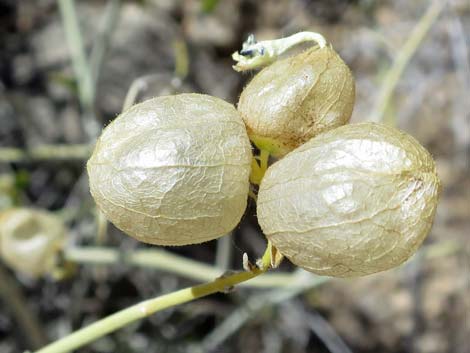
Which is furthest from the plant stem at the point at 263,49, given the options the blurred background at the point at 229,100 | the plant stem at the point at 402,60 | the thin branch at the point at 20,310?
the thin branch at the point at 20,310

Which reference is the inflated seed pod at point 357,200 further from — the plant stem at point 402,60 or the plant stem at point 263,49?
the plant stem at point 402,60

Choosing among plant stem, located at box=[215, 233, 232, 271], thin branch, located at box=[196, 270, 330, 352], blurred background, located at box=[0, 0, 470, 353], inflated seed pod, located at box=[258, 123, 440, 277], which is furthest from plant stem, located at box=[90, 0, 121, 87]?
inflated seed pod, located at box=[258, 123, 440, 277]

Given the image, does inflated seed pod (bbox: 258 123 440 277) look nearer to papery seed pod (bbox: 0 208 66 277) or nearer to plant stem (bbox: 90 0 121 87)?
papery seed pod (bbox: 0 208 66 277)

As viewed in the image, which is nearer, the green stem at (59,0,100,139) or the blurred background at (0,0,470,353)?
the green stem at (59,0,100,139)

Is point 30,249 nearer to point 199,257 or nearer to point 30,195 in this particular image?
point 30,195

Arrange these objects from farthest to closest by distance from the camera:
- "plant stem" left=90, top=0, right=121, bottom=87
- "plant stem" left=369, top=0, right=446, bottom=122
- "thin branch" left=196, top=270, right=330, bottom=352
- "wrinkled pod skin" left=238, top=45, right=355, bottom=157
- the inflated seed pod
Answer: "plant stem" left=90, top=0, right=121, bottom=87, "thin branch" left=196, top=270, right=330, bottom=352, "plant stem" left=369, top=0, right=446, bottom=122, "wrinkled pod skin" left=238, top=45, right=355, bottom=157, the inflated seed pod

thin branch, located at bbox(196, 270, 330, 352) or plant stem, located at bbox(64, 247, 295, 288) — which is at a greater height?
plant stem, located at bbox(64, 247, 295, 288)
